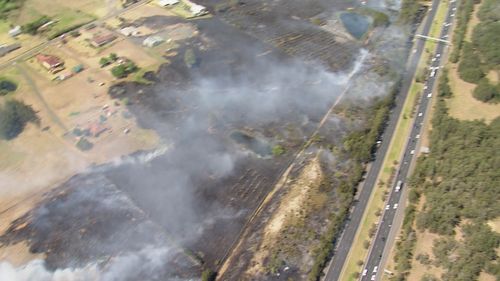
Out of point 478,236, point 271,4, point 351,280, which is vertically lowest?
point 351,280

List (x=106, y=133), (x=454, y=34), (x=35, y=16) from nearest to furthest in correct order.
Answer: (x=106, y=133) < (x=454, y=34) < (x=35, y=16)

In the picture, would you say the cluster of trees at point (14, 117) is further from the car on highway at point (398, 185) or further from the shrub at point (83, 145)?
the car on highway at point (398, 185)

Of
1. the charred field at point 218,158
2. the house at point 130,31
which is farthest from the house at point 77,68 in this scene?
the house at point 130,31

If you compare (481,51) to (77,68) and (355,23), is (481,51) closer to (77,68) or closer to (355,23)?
(355,23)

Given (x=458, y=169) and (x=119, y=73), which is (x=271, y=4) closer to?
(x=119, y=73)

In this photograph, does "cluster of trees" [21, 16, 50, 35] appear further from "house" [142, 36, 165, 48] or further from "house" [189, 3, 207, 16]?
"house" [189, 3, 207, 16]

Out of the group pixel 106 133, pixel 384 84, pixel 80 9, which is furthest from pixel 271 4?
pixel 106 133

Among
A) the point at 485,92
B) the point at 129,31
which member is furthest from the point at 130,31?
the point at 485,92

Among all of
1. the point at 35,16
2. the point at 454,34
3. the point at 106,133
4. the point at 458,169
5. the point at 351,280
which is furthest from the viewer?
the point at 35,16
